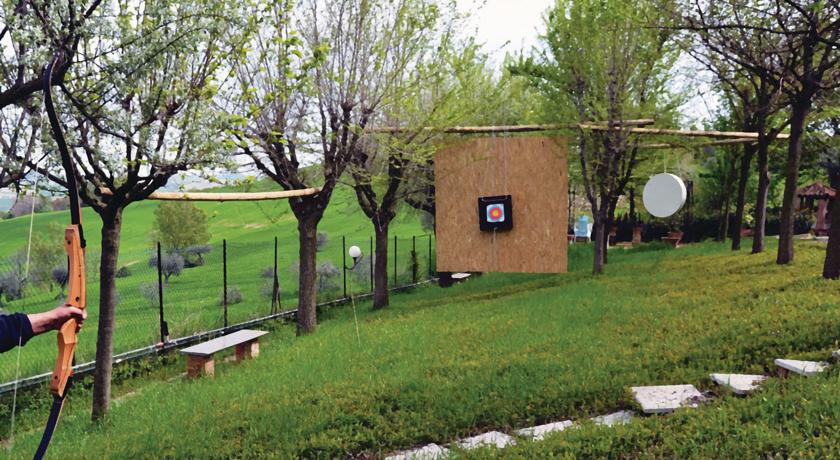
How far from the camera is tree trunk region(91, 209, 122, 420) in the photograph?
635cm

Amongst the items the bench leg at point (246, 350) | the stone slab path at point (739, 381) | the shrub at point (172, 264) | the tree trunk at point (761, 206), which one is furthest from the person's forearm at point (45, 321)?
the shrub at point (172, 264)

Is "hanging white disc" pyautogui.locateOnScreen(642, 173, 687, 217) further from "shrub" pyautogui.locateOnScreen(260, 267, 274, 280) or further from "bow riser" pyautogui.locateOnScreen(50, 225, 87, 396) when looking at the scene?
"shrub" pyautogui.locateOnScreen(260, 267, 274, 280)

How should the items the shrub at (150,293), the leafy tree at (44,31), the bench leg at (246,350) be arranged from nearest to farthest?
the leafy tree at (44,31), the bench leg at (246,350), the shrub at (150,293)

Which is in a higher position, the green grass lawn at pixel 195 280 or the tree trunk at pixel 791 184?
the tree trunk at pixel 791 184

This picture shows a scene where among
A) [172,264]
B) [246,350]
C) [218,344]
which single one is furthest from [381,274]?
[172,264]

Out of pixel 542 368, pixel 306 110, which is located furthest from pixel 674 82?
pixel 542 368

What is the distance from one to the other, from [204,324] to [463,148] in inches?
410

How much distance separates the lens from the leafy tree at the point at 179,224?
2270 cm

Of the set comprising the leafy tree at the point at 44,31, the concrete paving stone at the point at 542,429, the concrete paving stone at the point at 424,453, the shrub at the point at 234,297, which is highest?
the leafy tree at the point at 44,31

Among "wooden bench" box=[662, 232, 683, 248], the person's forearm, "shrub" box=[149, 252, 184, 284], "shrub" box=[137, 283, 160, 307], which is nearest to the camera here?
the person's forearm

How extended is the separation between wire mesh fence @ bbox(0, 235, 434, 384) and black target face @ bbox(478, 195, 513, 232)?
585 cm

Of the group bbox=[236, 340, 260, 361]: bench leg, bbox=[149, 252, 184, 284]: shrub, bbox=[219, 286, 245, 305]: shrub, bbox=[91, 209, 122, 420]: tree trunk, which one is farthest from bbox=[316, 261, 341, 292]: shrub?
bbox=[91, 209, 122, 420]: tree trunk

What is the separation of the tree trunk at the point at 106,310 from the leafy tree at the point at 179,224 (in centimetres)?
1709

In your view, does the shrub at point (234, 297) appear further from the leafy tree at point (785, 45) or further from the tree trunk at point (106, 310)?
the leafy tree at point (785, 45)
